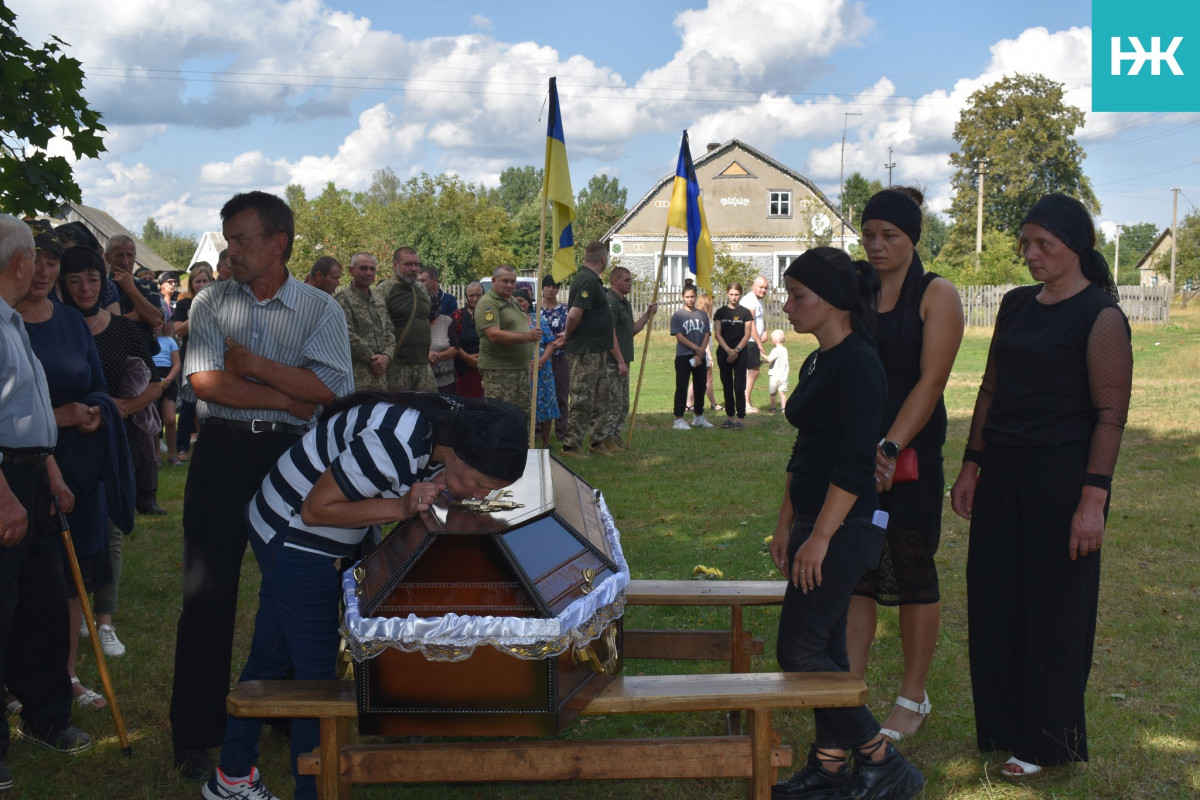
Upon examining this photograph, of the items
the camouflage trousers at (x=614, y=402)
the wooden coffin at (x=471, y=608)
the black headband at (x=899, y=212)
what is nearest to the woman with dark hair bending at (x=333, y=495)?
the wooden coffin at (x=471, y=608)

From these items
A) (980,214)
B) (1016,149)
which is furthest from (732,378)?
(1016,149)

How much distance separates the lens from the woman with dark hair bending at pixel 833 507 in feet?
10.4

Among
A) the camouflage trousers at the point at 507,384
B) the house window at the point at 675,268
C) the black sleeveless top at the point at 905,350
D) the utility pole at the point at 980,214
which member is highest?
the utility pole at the point at 980,214

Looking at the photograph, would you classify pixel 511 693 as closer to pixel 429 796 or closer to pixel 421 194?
pixel 429 796

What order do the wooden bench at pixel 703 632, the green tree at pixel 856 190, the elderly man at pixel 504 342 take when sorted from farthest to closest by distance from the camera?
the green tree at pixel 856 190, the elderly man at pixel 504 342, the wooden bench at pixel 703 632

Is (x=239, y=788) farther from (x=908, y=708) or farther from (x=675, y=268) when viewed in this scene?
(x=675, y=268)

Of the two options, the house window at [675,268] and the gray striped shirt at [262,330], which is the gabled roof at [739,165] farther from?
the gray striped shirt at [262,330]

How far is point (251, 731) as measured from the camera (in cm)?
347

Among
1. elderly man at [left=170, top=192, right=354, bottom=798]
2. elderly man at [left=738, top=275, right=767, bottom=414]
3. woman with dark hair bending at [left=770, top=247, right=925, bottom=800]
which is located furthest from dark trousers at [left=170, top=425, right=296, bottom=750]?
elderly man at [left=738, top=275, right=767, bottom=414]

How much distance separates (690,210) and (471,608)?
976 centimetres

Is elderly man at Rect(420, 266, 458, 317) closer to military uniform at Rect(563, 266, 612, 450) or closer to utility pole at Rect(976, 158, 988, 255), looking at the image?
military uniform at Rect(563, 266, 612, 450)

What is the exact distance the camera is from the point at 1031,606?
3.77 meters

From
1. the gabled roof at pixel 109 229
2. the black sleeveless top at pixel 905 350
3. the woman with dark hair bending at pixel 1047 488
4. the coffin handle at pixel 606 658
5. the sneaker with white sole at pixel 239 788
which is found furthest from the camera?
the gabled roof at pixel 109 229

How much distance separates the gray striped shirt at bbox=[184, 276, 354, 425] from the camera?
3.68 m
